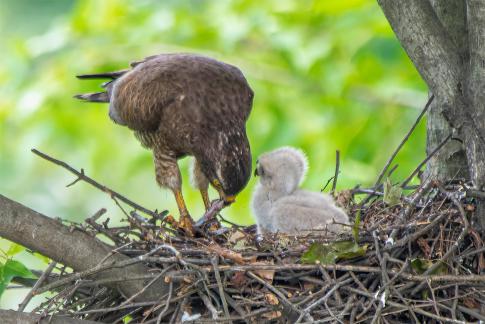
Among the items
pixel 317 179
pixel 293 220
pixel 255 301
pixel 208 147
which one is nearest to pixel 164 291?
pixel 255 301

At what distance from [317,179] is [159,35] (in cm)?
211

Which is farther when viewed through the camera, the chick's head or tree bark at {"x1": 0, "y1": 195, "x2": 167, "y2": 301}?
the chick's head

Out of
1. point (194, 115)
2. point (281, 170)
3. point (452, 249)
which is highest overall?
point (194, 115)

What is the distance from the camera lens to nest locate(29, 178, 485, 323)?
4656 millimetres

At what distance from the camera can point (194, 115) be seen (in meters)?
6.49

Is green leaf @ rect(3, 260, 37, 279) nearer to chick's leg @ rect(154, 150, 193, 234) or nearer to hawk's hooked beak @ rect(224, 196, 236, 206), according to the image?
hawk's hooked beak @ rect(224, 196, 236, 206)

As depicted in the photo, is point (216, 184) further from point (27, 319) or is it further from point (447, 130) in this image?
point (27, 319)

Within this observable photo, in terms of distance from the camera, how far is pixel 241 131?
6.47m

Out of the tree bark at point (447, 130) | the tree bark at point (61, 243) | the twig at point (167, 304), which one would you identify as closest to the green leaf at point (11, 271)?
the tree bark at point (61, 243)

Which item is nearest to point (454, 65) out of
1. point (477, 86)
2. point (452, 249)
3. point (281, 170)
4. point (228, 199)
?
point (477, 86)

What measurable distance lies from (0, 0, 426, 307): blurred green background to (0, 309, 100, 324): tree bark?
408 centimetres

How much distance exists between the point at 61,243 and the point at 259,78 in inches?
206

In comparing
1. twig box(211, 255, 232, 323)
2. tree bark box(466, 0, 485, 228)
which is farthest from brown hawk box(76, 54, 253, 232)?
tree bark box(466, 0, 485, 228)

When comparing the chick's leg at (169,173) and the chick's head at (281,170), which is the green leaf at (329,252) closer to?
the chick's head at (281,170)
